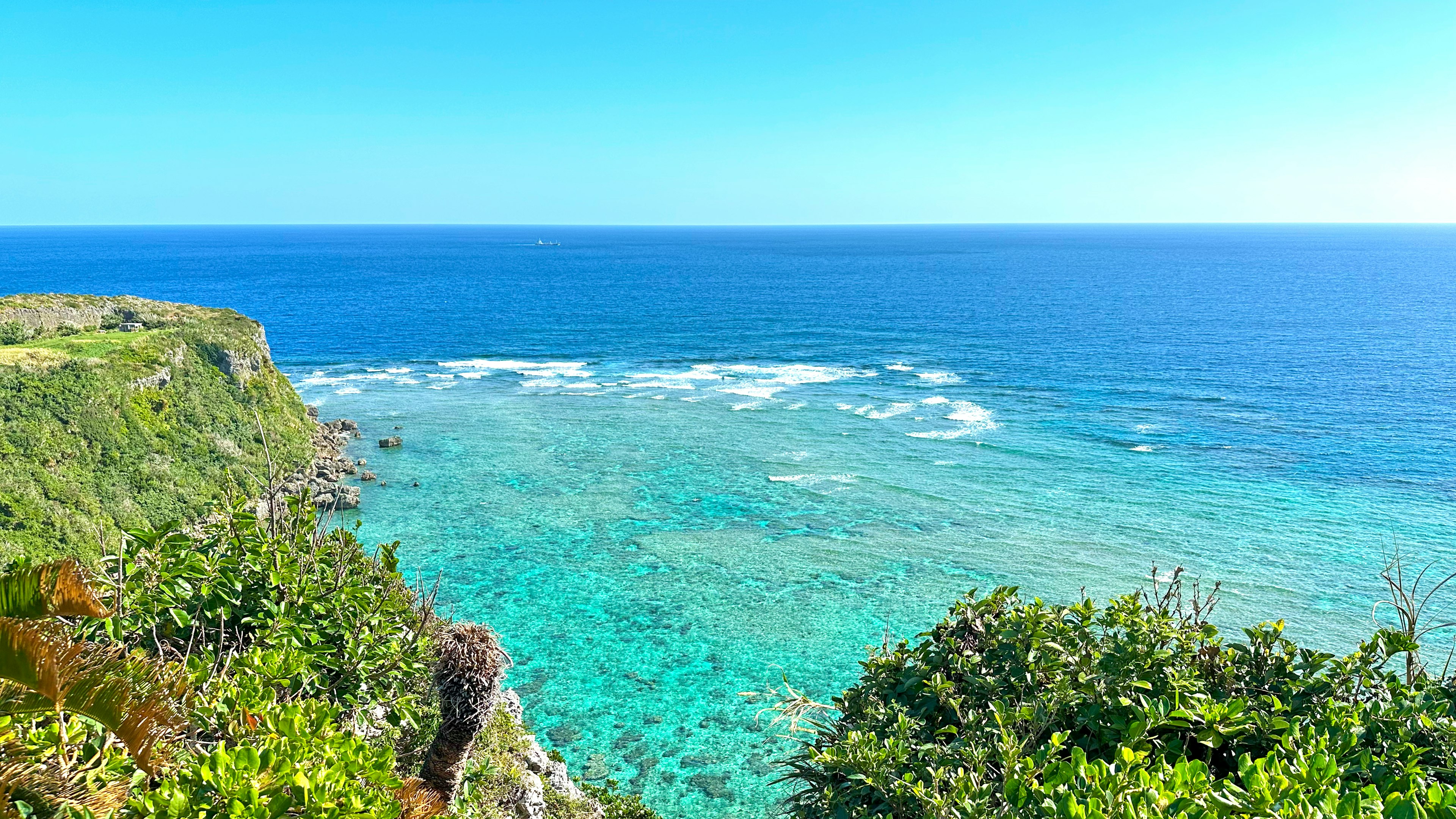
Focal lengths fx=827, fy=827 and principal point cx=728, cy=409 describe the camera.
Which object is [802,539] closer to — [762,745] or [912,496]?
[912,496]

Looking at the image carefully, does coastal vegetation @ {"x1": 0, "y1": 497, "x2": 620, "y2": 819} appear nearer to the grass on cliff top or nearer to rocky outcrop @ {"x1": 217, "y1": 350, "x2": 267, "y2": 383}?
the grass on cliff top

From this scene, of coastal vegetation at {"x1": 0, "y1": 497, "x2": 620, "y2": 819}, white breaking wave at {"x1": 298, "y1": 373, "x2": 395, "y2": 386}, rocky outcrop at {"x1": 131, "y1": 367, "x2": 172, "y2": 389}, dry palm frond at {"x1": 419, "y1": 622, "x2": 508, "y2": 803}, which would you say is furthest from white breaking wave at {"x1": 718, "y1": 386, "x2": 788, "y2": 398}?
dry palm frond at {"x1": 419, "y1": 622, "x2": 508, "y2": 803}

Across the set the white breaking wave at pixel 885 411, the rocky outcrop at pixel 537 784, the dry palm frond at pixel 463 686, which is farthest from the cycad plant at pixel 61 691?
the white breaking wave at pixel 885 411

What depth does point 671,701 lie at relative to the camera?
3000 cm

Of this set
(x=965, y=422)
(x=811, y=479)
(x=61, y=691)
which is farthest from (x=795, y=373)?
(x=61, y=691)

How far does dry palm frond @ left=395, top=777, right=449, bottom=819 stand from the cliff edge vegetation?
85.6 ft

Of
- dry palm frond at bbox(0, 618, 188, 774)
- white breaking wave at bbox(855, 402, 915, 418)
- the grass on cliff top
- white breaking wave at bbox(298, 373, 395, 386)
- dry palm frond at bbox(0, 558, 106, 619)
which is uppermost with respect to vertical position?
dry palm frond at bbox(0, 558, 106, 619)

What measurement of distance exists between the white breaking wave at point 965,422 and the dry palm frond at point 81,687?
56083 mm

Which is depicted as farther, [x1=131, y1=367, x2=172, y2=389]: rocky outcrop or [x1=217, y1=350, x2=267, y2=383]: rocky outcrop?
[x1=217, y1=350, x2=267, y2=383]: rocky outcrop

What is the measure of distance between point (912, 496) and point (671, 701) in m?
24.1

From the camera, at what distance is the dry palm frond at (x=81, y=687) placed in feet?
20.9

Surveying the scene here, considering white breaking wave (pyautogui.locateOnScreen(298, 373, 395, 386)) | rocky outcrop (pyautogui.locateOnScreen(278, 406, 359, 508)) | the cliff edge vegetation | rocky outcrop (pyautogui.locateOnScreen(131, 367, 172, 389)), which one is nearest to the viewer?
the cliff edge vegetation

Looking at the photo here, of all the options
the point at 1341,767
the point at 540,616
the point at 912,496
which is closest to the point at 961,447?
the point at 912,496

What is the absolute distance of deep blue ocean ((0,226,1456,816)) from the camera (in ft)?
108
